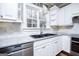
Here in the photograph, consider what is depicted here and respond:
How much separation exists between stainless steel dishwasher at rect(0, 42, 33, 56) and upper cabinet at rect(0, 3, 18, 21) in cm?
41

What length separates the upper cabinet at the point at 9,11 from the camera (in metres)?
1.36

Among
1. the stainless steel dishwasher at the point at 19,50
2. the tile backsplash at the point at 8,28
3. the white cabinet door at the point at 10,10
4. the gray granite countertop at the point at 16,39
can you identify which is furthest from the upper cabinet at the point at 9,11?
the stainless steel dishwasher at the point at 19,50

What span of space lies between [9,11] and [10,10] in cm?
2

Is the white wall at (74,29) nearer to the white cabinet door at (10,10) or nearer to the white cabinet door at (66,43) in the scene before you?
the white cabinet door at (66,43)

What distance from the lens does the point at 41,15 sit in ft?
4.96

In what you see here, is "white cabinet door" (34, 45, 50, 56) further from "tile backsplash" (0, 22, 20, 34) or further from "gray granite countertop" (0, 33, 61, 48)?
"tile backsplash" (0, 22, 20, 34)

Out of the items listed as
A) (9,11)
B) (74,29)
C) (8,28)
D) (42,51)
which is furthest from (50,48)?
(9,11)

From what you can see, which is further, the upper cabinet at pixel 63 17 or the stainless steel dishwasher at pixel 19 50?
the upper cabinet at pixel 63 17

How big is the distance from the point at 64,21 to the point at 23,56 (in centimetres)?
83

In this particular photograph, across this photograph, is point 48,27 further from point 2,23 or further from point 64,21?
point 2,23

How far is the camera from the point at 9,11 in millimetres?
1418

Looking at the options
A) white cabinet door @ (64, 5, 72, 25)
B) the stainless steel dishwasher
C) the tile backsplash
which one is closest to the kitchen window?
the tile backsplash

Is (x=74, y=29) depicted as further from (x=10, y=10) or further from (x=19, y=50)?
(x=10, y=10)

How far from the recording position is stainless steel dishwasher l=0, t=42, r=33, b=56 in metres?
1.29
